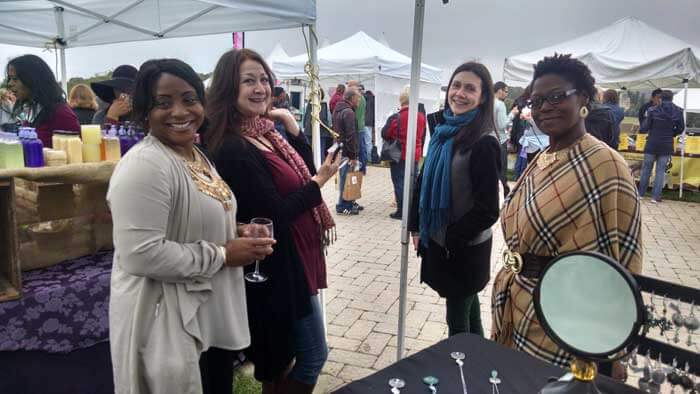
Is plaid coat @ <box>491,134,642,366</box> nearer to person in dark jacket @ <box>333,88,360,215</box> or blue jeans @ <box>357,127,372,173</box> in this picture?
person in dark jacket @ <box>333,88,360,215</box>

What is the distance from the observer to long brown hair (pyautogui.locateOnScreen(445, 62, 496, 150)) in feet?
8.54

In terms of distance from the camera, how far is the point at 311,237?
2.32m

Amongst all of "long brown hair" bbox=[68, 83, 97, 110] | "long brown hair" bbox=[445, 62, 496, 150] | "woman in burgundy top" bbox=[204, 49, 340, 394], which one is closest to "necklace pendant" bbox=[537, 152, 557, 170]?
"long brown hair" bbox=[445, 62, 496, 150]

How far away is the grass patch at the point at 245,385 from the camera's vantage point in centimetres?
293

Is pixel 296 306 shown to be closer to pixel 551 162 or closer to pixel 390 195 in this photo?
pixel 551 162

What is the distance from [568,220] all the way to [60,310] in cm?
227

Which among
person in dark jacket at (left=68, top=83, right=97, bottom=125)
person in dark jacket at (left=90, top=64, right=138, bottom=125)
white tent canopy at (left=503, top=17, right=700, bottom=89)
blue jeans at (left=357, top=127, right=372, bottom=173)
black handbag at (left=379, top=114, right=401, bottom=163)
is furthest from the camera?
blue jeans at (left=357, top=127, right=372, bottom=173)

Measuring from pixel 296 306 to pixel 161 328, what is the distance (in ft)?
2.16

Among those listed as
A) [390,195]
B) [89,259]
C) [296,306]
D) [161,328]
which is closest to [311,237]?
[296,306]

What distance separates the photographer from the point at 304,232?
7.46ft

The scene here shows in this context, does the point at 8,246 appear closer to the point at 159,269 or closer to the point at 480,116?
the point at 159,269

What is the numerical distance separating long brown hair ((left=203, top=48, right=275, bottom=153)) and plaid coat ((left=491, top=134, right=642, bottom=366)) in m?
1.28

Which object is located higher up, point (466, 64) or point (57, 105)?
point (466, 64)

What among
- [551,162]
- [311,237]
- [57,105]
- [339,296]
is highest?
[57,105]
